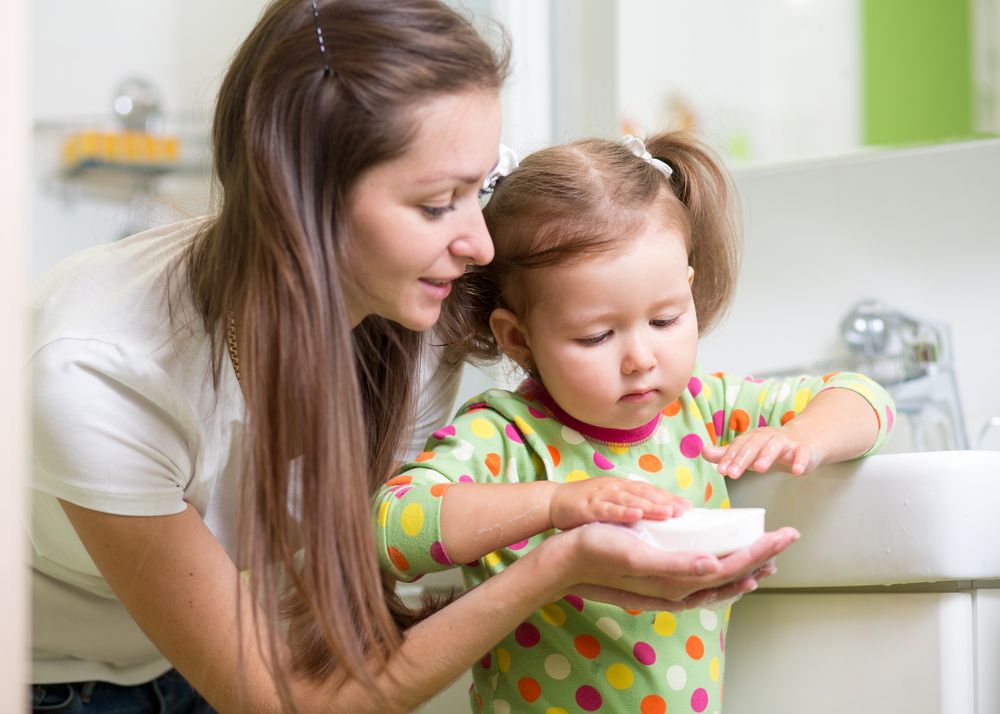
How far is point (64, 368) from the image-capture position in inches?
30.0

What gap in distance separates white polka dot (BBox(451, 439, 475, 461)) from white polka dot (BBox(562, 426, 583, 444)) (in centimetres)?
9

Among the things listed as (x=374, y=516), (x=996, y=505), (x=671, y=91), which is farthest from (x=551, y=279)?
(x=671, y=91)

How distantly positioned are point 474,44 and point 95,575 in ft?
1.90

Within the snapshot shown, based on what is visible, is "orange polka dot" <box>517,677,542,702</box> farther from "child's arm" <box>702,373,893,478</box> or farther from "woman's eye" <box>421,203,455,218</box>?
"woman's eye" <box>421,203,455,218</box>

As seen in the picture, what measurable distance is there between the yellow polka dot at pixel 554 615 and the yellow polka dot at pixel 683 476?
0.14 metres

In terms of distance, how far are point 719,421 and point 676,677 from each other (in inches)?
8.8

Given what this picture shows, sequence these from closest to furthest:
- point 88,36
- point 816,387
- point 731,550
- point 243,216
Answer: point 731,550
point 243,216
point 816,387
point 88,36

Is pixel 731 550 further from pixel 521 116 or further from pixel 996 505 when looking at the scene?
pixel 521 116

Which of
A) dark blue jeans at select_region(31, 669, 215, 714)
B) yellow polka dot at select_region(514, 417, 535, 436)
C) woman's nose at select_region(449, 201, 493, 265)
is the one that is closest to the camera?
woman's nose at select_region(449, 201, 493, 265)

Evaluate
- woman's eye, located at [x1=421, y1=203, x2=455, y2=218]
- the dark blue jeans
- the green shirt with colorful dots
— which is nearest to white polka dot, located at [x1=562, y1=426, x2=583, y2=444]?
the green shirt with colorful dots

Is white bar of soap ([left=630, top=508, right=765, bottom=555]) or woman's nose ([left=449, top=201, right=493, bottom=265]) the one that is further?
woman's nose ([left=449, top=201, right=493, bottom=265])

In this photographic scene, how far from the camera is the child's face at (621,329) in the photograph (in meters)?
0.79

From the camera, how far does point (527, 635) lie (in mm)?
805

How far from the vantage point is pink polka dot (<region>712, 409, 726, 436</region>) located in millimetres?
906
